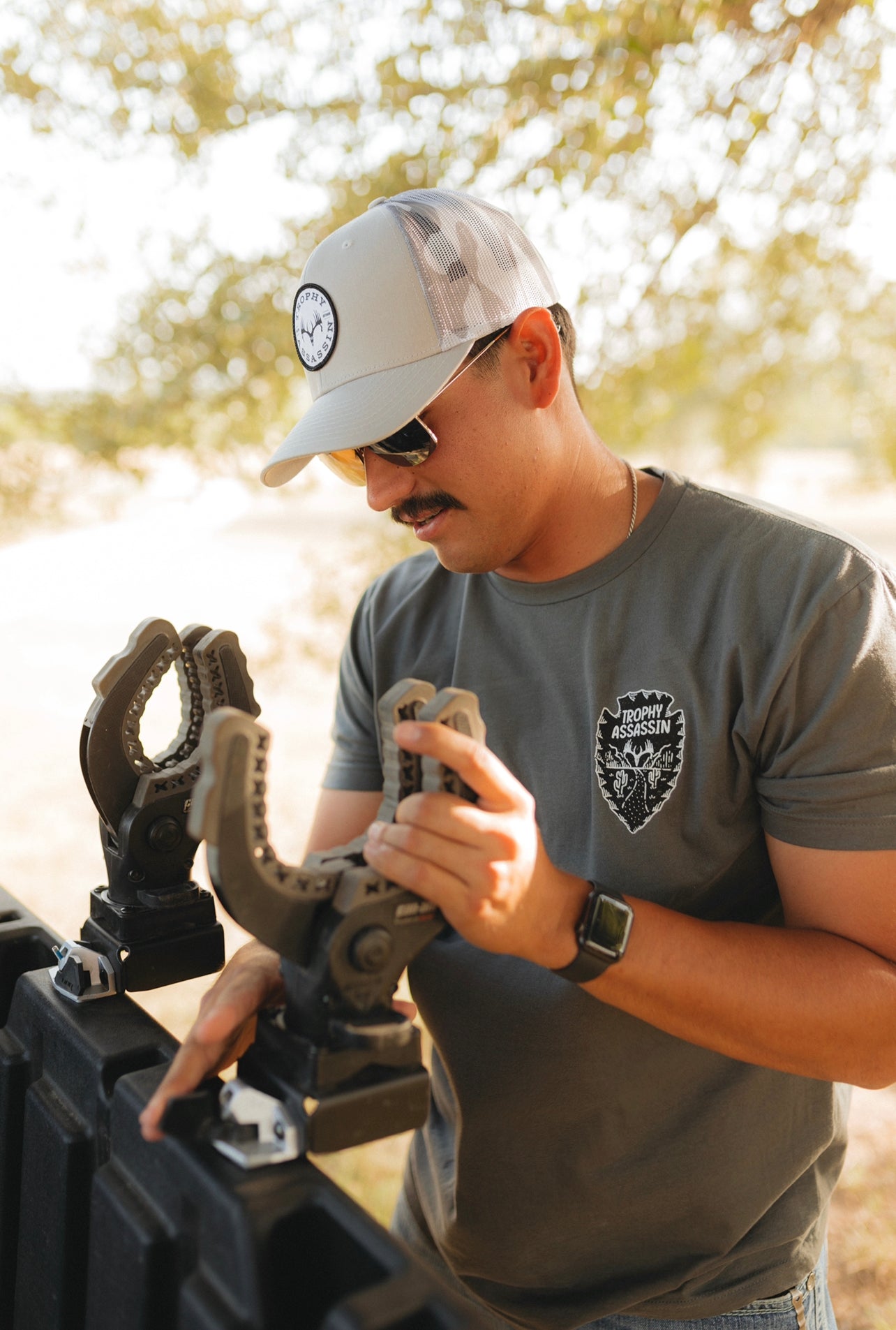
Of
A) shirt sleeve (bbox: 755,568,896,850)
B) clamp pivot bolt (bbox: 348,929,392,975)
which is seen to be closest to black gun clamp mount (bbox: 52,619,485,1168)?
clamp pivot bolt (bbox: 348,929,392,975)

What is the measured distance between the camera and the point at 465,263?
1297mm

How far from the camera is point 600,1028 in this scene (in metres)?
1.35

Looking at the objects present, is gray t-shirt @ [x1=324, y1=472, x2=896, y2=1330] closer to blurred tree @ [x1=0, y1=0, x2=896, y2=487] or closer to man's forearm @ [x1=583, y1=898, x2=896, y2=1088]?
man's forearm @ [x1=583, y1=898, x2=896, y2=1088]

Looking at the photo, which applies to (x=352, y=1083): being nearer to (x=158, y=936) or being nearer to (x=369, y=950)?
(x=369, y=950)

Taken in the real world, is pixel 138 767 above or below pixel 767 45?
below

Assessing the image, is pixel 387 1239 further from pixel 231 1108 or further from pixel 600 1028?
pixel 600 1028

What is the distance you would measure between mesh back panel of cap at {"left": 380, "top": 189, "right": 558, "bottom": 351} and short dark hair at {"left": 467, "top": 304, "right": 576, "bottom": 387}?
2 cm

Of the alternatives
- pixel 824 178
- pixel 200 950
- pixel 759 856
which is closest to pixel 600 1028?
pixel 759 856

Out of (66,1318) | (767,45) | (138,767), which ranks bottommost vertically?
(66,1318)

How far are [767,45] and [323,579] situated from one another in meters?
2.03

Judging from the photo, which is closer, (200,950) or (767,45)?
(200,950)

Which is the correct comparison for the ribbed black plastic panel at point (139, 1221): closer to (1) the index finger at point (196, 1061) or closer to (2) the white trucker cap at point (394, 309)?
(1) the index finger at point (196, 1061)

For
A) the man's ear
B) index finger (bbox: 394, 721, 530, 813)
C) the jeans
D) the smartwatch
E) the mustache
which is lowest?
the jeans

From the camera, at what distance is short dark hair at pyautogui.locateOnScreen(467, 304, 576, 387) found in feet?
4.33
